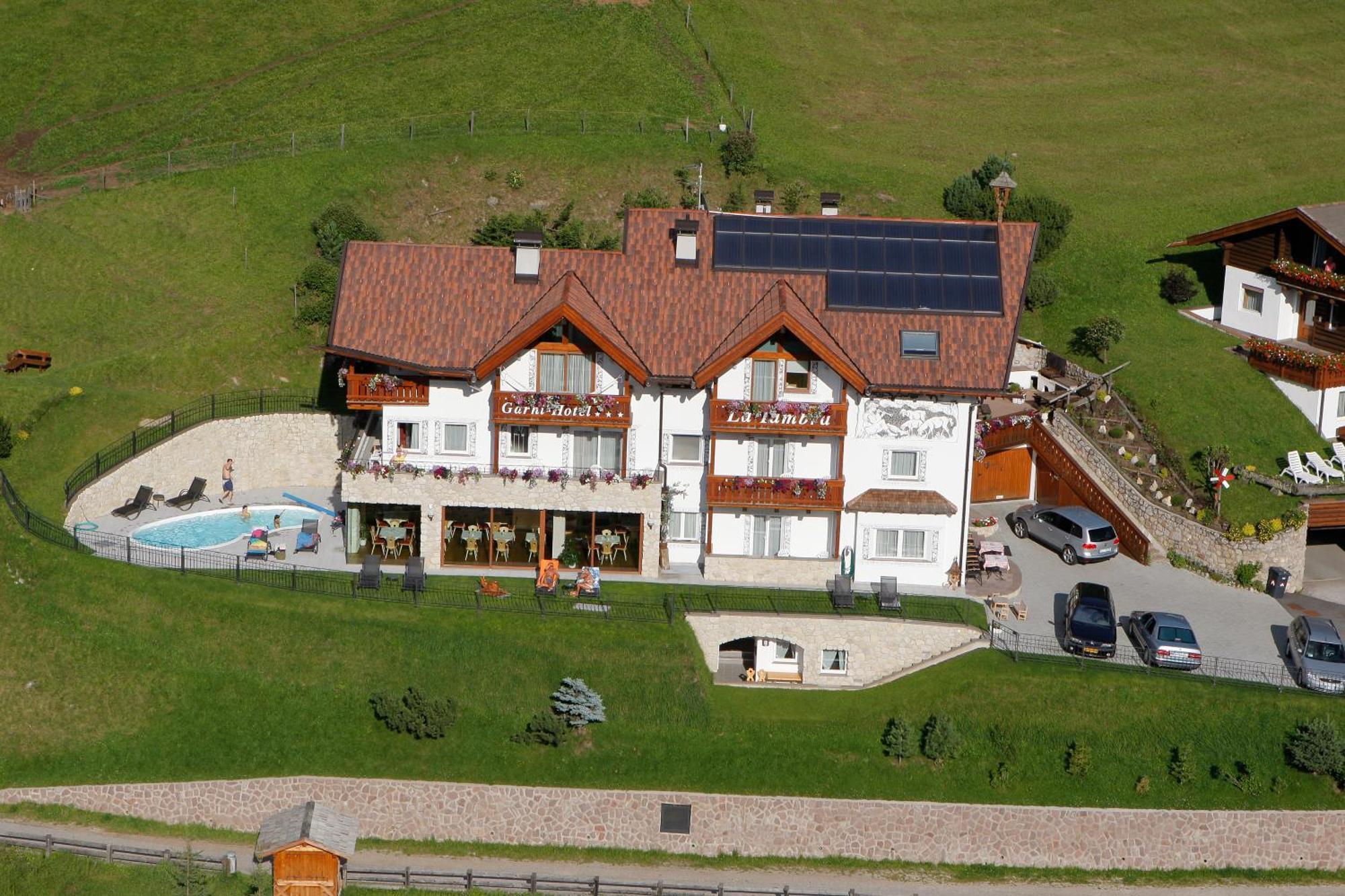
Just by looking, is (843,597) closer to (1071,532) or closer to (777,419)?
(777,419)

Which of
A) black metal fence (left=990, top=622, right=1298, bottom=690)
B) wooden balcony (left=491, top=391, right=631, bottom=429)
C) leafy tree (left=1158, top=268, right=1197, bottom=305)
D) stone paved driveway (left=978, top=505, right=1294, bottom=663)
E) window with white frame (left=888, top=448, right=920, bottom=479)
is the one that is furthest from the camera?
leafy tree (left=1158, top=268, right=1197, bottom=305)

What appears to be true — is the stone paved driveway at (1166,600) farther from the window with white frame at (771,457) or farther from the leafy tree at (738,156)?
the leafy tree at (738,156)

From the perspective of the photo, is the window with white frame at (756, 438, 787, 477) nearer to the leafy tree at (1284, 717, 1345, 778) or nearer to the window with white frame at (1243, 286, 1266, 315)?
the leafy tree at (1284, 717, 1345, 778)

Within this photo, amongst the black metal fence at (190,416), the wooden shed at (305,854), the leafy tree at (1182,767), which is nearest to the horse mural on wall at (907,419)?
the leafy tree at (1182,767)

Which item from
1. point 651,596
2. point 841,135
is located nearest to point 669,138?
point 841,135

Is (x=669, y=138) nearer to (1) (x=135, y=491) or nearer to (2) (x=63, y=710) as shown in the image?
(1) (x=135, y=491)

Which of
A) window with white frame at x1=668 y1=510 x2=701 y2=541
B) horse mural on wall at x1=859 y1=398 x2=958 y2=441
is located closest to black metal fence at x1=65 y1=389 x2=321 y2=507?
window with white frame at x1=668 y1=510 x2=701 y2=541
